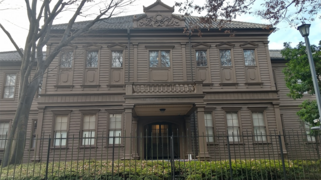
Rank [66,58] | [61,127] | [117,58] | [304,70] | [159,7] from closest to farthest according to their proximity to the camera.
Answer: [304,70] → [61,127] → [66,58] → [117,58] → [159,7]

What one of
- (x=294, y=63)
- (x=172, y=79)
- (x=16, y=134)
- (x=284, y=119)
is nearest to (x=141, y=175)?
(x=16, y=134)

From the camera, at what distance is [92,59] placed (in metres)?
16.2

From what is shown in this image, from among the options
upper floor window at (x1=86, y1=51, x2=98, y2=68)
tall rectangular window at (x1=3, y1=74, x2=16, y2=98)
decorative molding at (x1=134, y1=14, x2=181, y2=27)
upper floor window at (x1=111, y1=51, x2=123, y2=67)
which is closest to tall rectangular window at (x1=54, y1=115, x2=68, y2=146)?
upper floor window at (x1=86, y1=51, x2=98, y2=68)

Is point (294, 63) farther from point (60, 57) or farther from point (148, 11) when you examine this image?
point (60, 57)

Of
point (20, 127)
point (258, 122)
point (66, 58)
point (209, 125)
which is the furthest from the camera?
point (66, 58)

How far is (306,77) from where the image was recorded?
508 inches

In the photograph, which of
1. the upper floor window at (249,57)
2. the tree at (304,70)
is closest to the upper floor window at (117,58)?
the upper floor window at (249,57)

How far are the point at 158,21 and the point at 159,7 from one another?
45.4 inches

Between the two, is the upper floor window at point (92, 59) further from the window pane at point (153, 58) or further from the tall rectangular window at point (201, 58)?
the tall rectangular window at point (201, 58)

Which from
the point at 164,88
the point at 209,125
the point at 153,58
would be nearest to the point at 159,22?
the point at 153,58

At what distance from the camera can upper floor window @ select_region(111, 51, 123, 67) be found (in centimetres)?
1614

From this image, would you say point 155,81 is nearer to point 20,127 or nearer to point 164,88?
point 164,88

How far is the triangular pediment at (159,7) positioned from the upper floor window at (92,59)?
4883 millimetres

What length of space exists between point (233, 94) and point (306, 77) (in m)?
4.34
